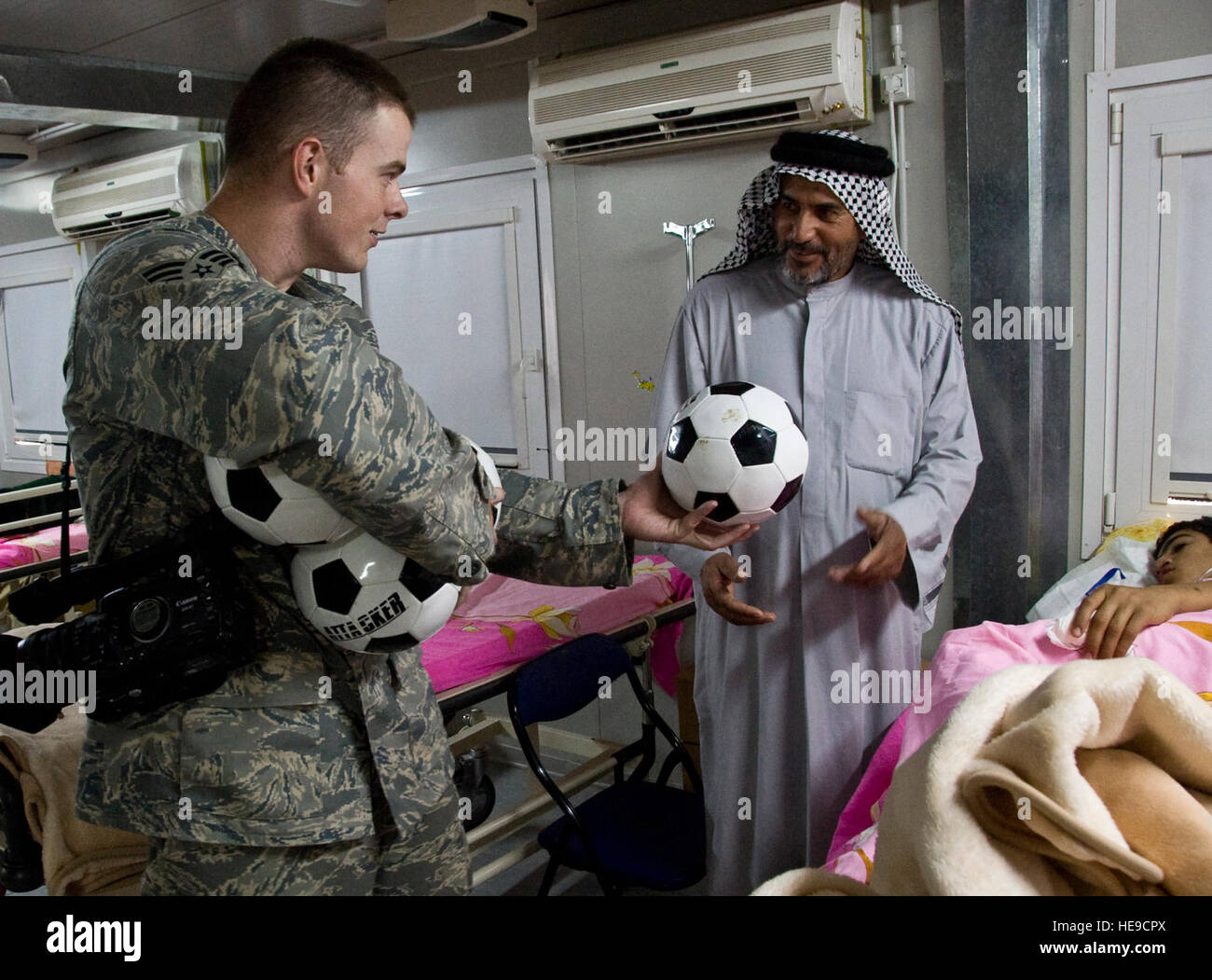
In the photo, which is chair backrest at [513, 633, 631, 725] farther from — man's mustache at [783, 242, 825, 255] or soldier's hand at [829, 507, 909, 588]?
man's mustache at [783, 242, 825, 255]

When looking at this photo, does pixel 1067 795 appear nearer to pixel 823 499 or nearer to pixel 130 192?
pixel 823 499

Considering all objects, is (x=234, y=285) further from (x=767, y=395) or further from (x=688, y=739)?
(x=688, y=739)

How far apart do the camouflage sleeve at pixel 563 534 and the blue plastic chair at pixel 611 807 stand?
103 cm

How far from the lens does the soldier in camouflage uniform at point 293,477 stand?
Result: 3.67ft

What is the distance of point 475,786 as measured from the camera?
10.6 ft

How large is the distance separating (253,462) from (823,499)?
1.52 meters

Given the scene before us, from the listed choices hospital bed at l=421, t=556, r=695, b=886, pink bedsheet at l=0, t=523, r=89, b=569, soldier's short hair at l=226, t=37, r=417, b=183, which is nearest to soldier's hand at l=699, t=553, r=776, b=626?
hospital bed at l=421, t=556, r=695, b=886

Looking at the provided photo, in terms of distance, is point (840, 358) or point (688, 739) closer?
point (840, 358)

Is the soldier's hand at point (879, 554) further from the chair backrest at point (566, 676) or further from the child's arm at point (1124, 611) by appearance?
the chair backrest at point (566, 676)

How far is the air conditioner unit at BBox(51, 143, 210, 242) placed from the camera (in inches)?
205

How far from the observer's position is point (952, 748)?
0.78m

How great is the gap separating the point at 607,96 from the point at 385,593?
2725mm

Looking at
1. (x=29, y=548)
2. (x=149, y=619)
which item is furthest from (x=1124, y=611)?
(x=29, y=548)
